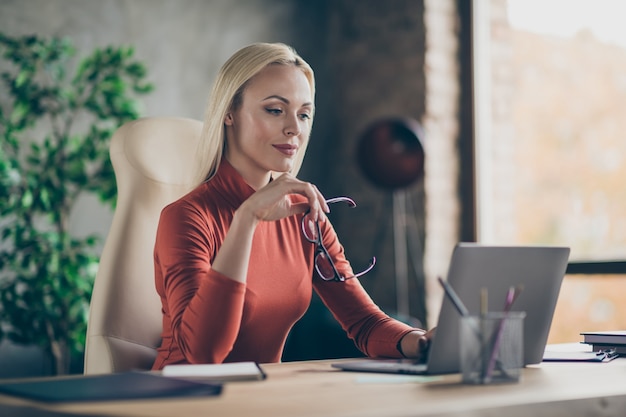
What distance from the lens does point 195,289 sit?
5.04ft

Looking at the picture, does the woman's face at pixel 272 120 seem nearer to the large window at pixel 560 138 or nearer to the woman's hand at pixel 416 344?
the woman's hand at pixel 416 344

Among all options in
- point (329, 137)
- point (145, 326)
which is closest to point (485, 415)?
point (145, 326)

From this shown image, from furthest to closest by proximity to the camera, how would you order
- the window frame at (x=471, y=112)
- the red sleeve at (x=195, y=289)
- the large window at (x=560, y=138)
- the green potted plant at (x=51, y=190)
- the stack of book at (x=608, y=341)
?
the window frame at (x=471, y=112), the large window at (x=560, y=138), the green potted plant at (x=51, y=190), the stack of book at (x=608, y=341), the red sleeve at (x=195, y=289)

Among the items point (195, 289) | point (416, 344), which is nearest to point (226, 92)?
point (195, 289)

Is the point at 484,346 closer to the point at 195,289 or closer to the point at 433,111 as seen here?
the point at 195,289

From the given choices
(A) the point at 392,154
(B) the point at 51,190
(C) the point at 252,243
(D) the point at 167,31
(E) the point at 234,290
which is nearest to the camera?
(E) the point at 234,290

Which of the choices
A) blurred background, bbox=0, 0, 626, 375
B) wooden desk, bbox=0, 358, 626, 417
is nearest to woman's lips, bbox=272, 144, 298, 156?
wooden desk, bbox=0, 358, 626, 417

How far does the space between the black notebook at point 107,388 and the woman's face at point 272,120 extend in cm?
77

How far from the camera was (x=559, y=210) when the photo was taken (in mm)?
3762

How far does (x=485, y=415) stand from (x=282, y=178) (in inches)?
27.3

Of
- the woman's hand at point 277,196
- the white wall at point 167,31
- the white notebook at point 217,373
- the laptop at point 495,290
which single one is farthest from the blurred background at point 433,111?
the white notebook at point 217,373

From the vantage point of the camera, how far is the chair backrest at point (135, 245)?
1.76 metres

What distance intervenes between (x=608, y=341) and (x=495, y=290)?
1.63 ft

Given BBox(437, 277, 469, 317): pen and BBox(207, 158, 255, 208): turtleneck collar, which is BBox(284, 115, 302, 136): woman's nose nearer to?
BBox(207, 158, 255, 208): turtleneck collar
